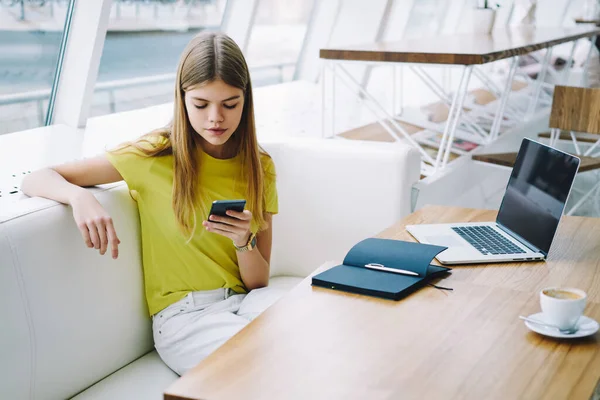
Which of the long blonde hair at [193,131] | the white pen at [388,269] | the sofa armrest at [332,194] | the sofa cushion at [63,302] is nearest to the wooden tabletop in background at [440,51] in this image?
the sofa armrest at [332,194]

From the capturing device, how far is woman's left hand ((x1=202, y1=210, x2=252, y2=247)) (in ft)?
5.18

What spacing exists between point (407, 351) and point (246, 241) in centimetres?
71

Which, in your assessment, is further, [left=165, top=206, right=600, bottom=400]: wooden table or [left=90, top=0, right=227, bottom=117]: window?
[left=90, top=0, right=227, bottom=117]: window

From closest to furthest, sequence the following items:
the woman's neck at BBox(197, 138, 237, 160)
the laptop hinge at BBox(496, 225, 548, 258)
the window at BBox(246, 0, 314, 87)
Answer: the laptop hinge at BBox(496, 225, 548, 258) < the woman's neck at BBox(197, 138, 237, 160) < the window at BBox(246, 0, 314, 87)

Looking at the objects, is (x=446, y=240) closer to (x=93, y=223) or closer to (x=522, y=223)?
(x=522, y=223)

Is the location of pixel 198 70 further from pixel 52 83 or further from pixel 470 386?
pixel 52 83

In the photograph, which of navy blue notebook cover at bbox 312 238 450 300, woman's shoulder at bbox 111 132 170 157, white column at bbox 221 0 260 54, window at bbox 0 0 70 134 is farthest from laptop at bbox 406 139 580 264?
white column at bbox 221 0 260 54

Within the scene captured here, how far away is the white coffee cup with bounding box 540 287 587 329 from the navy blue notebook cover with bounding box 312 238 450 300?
281 millimetres

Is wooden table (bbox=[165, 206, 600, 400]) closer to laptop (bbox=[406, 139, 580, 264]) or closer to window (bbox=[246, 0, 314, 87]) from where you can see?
laptop (bbox=[406, 139, 580, 264])

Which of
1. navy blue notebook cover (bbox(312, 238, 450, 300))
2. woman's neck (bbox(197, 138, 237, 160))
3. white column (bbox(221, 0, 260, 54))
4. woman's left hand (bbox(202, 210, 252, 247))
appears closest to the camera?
navy blue notebook cover (bbox(312, 238, 450, 300))

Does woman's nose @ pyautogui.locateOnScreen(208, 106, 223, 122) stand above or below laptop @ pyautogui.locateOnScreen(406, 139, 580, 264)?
above

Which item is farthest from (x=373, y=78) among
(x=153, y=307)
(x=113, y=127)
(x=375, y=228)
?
(x=153, y=307)

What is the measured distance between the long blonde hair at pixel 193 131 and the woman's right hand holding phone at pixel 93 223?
22cm

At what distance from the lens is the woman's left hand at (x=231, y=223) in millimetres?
1580
